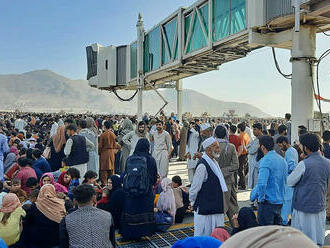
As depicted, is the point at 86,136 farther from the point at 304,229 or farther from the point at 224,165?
the point at 304,229

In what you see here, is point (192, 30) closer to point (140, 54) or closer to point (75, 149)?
point (140, 54)

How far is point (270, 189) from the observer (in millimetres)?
4305

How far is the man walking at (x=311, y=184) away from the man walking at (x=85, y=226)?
8.10ft

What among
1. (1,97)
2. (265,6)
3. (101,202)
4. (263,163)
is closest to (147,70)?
(265,6)

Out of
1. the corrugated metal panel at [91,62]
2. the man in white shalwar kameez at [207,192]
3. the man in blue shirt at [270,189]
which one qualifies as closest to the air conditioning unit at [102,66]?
the corrugated metal panel at [91,62]

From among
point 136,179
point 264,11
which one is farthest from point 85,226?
point 264,11

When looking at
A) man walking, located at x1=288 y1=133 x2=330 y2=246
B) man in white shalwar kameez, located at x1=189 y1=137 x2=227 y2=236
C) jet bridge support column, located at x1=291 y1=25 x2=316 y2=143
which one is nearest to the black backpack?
man in white shalwar kameez, located at x1=189 y1=137 x2=227 y2=236

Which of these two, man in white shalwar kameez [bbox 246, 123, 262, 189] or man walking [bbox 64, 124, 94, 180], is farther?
man in white shalwar kameez [bbox 246, 123, 262, 189]

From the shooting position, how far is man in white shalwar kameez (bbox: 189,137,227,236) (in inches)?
164

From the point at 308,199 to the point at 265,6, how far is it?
15.1ft

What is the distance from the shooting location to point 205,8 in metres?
9.90

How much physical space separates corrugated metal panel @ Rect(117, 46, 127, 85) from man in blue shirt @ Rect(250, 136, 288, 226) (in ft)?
46.1

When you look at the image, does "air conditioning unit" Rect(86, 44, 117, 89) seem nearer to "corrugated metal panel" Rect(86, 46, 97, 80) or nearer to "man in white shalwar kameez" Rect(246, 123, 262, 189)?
"corrugated metal panel" Rect(86, 46, 97, 80)

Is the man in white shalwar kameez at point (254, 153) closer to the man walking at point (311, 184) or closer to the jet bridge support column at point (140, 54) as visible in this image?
the man walking at point (311, 184)
